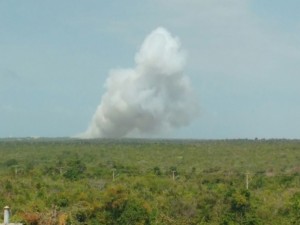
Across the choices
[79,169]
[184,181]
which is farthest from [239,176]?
[79,169]

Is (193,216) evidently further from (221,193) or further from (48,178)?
(48,178)

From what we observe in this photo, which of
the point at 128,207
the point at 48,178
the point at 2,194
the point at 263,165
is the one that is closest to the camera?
the point at 128,207

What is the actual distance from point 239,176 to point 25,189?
71.2 ft

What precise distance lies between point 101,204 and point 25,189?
511 inches

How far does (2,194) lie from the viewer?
44938mm

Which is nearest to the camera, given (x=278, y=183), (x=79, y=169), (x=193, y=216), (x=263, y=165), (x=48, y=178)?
(x=193, y=216)

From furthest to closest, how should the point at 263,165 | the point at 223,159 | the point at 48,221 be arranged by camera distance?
1. the point at 223,159
2. the point at 263,165
3. the point at 48,221

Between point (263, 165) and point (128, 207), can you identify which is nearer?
point (128, 207)

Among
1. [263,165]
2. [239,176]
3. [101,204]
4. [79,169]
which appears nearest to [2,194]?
[101,204]

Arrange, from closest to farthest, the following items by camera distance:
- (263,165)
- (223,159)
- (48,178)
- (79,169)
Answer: (48,178), (79,169), (263,165), (223,159)

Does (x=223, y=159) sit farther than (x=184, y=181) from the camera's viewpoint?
Yes

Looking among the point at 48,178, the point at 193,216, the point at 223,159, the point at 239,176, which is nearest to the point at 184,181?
the point at 239,176

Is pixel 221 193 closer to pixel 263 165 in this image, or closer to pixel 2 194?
pixel 2 194

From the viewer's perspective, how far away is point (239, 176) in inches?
2367
